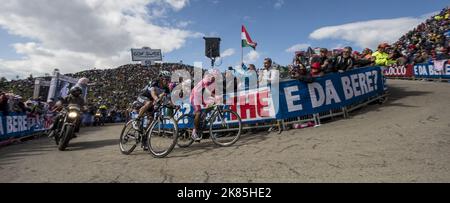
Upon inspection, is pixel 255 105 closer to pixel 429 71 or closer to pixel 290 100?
pixel 290 100

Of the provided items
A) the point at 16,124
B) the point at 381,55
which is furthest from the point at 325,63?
the point at 16,124

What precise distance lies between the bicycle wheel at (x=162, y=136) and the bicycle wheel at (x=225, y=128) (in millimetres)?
1154

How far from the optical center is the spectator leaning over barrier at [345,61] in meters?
10.1

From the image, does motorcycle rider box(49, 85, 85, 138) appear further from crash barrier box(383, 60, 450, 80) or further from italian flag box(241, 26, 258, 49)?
crash barrier box(383, 60, 450, 80)

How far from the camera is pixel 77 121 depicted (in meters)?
8.39

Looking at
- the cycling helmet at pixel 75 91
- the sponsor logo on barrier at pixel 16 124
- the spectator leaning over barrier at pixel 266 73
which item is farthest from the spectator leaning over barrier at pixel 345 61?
the sponsor logo on barrier at pixel 16 124

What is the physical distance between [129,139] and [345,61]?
8.00 metres

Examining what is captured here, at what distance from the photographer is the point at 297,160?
4.99 meters

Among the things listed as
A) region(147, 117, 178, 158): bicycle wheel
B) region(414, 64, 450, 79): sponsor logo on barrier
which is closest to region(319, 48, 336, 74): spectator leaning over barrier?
region(147, 117, 178, 158): bicycle wheel

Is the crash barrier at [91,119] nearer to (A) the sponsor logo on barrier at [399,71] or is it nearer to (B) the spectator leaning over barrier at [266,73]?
(B) the spectator leaning over barrier at [266,73]

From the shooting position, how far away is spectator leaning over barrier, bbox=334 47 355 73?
10058mm

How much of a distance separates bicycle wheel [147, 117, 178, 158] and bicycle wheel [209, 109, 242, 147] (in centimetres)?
115
